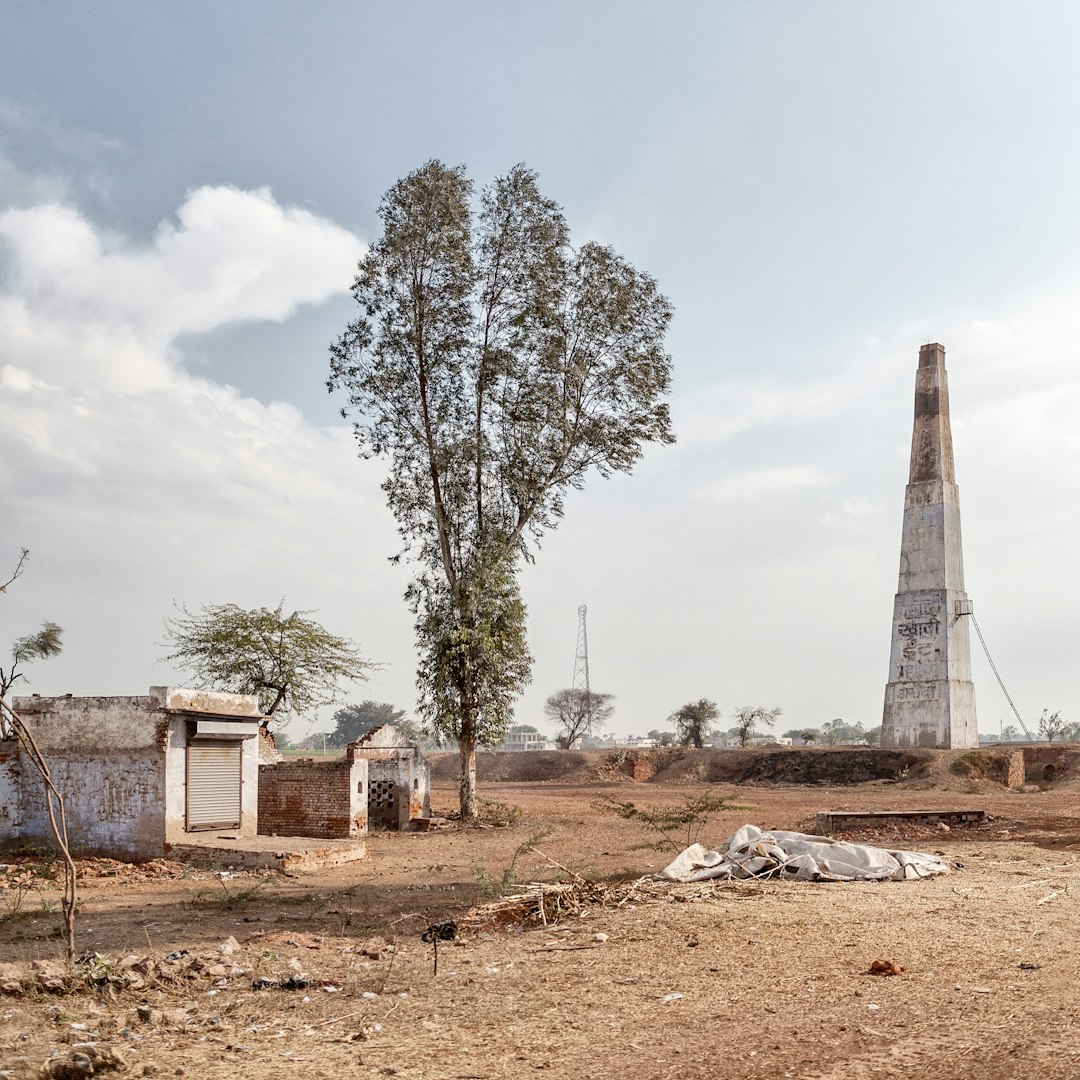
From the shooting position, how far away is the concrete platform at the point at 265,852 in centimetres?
1655

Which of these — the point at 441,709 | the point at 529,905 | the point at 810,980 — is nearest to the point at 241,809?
the point at 441,709

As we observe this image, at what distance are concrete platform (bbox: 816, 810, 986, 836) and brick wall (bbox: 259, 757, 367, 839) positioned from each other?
9066 mm

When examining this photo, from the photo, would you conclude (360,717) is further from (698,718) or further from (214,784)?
(214,784)

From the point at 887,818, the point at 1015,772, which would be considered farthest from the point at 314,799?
the point at 1015,772

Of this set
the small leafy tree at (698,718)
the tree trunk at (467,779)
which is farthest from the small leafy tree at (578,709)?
the tree trunk at (467,779)

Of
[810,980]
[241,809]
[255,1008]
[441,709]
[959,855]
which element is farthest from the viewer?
[441,709]

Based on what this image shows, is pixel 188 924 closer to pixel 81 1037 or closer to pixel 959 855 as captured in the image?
pixel 81 1037

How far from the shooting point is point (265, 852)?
16.5 meters

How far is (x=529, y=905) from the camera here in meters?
10.6

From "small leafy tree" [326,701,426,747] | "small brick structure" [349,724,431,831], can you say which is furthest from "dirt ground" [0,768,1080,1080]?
"small leafy tree" [326,701,426,747]

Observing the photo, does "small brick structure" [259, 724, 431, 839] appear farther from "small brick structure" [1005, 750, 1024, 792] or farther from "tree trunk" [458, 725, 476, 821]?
"small brick structure" [1005, 750, 1024, 792]

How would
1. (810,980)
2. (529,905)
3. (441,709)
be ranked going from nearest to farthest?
(810,980) → (529,905) → (441,709)

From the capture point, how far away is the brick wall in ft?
69.1

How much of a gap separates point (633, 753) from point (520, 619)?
27.5 meters
